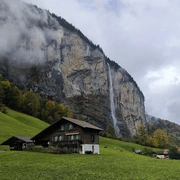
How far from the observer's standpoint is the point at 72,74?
561 feet

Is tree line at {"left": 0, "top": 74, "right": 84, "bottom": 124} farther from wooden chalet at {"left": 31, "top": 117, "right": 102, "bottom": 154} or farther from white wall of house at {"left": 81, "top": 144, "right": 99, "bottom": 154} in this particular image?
white wall of house at {"left": 81, "top": 144, "right": 99, "bottom": 154}

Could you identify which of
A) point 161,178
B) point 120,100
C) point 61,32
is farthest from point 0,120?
point 120,100

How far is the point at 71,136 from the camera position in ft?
189

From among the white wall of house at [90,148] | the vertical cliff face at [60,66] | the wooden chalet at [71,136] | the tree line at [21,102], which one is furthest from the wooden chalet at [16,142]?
the vertical cliff face at [60,66]

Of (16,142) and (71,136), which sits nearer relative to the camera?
(71,136)

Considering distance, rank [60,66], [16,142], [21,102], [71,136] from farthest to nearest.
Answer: [60,66], [21,102], [16,142], [71,136]

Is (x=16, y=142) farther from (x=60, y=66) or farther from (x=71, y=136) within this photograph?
(x=60, y=66)

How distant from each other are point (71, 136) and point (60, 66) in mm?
112147

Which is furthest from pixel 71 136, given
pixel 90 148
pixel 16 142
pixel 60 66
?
pixel 60 66

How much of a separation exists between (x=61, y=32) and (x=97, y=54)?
3059cm

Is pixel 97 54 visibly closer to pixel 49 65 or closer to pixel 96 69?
pixel 96 69

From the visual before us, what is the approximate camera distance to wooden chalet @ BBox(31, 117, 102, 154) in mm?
55612

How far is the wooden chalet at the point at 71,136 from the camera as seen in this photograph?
55.6 metres

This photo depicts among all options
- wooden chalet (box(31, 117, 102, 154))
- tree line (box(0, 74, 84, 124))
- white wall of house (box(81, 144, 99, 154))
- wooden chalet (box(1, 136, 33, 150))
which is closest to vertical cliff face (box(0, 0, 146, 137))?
tree line (box(0, 74, 84, 124))
